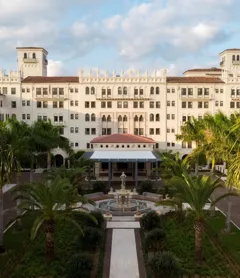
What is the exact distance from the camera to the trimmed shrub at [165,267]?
61.3 feet

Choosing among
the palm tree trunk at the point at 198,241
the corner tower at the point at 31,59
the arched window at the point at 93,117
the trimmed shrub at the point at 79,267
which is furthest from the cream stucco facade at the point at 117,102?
the trimmed shrub at the point at 79,267

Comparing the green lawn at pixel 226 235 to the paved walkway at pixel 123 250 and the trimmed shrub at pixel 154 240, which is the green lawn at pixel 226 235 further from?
the paved walkway at pixel 123 250

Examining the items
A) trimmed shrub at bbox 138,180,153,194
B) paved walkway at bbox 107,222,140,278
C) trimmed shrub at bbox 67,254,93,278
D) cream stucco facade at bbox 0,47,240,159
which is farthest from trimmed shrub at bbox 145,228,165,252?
cream stucco facade at bbox 0,47,240,159

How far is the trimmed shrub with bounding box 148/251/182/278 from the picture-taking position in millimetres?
18672

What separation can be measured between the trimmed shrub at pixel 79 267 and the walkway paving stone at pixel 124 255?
1790 millimetres

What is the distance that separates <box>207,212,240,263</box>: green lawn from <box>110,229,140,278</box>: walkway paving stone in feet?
20.6

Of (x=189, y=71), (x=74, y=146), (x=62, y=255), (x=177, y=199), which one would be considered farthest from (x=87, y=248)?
(x=189, y=71)

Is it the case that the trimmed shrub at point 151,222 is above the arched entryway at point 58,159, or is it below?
below

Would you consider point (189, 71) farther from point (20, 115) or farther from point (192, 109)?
point (20, 115)

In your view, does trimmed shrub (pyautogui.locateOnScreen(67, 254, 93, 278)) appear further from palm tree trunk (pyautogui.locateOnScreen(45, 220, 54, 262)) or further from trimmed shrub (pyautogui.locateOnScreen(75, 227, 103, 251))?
trimmed shrub (pyautogui.locateOnScreen(75, 227, 103, 251))

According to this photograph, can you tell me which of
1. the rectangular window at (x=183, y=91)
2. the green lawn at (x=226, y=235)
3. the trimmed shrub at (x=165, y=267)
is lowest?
the green lawn at (x=226, y=235)

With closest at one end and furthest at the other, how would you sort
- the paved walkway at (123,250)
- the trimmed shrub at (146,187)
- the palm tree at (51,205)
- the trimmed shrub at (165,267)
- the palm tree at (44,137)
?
the trimmed shrub at (165,267), the paved walkway at (123,250), the palm tree at (51,205), the palm tree at (44,137), the trimmed shrub at (146,187)

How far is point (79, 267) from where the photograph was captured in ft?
61.4

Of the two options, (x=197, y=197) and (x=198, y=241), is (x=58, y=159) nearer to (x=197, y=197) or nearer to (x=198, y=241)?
(x=197, y=197)
